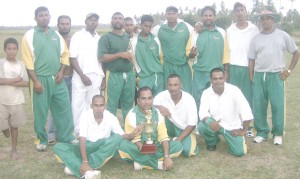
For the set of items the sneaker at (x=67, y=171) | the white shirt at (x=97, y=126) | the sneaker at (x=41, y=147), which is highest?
the white shirt at (x=97, y=126)

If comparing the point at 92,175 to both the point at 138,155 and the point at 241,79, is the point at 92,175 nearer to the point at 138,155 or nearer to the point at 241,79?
the point at 138,155

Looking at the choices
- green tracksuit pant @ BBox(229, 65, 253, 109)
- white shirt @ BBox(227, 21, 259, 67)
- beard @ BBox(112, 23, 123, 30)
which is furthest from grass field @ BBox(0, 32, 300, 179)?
beard @ BBox(112, 23, 123, 30)

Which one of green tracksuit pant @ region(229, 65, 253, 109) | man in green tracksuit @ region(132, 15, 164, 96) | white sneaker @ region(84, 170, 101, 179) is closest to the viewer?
white sneaker @ region(84, 170, 101, 179)

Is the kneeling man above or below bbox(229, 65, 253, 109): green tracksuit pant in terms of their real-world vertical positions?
below

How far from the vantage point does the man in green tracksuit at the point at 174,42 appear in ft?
20.4

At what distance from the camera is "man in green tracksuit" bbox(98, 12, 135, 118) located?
5789 millimetres

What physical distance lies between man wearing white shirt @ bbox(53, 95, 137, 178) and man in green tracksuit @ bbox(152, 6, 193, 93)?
1762 millimetres

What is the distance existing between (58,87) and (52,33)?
2.68 feet

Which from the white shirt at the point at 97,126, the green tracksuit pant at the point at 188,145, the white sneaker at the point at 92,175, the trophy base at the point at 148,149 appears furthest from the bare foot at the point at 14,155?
the green tracksuit pant at the point at 188,145

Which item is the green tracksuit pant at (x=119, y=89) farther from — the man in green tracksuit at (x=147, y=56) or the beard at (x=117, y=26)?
the beard at (x=117, y=26)

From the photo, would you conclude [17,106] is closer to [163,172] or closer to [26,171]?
[26,171]

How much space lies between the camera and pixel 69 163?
4645 millimetres

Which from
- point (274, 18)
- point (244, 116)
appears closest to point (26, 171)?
point (244, 116)

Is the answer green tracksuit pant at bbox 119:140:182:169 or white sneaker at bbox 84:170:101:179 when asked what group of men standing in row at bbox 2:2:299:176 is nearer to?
green tracksuit pant at bbox 119:140:182:169
